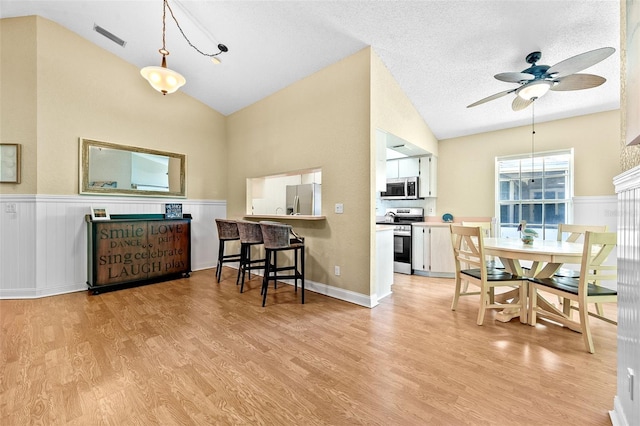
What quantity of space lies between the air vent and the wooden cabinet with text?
246 centimetres

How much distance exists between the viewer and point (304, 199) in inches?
177

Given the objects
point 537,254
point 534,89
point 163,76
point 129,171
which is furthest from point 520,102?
point 129,171

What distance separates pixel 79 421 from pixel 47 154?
142 inches

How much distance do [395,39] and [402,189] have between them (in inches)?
110

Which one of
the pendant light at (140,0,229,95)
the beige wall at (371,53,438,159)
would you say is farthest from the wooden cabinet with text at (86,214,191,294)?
the beige wall at (371,53,438,159)

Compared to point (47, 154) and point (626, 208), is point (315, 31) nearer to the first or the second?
point (626, 208)

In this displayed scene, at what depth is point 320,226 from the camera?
3.59m

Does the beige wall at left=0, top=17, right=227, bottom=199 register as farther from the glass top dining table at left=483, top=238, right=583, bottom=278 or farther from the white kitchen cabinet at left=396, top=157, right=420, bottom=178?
the glass top dining table at left=483, top=238, right=583, bottom=278

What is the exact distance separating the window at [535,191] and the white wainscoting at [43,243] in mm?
6267

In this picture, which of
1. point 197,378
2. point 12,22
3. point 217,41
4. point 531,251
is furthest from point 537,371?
point 12,22

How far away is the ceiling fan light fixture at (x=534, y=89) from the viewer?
2.34 m

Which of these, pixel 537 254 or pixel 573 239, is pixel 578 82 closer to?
pixel 537 254

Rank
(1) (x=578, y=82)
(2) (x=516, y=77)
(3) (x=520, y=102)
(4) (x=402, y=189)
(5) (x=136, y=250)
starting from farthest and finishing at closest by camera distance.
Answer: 1. (4) (x=402, y=189)
2. (5) (x=136, y=250)
3. (3) (x=520, y=102)
4. (2) (x=516, y=77)
5. (1) (x=578, y=82)

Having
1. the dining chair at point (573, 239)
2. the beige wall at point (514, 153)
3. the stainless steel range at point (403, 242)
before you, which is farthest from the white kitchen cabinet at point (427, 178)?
the dining chair at point (573, 239)
